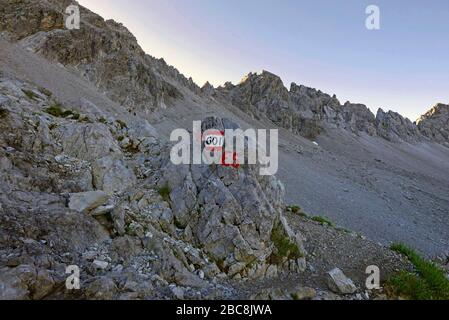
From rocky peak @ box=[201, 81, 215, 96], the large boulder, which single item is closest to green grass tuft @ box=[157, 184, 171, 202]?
the large boulder

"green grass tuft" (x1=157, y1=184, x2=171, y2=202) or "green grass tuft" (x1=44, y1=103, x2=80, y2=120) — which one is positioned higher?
"green grass tuft" (x1=44, y1=103, x2=80, y2=120)

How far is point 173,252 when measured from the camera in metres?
9.87

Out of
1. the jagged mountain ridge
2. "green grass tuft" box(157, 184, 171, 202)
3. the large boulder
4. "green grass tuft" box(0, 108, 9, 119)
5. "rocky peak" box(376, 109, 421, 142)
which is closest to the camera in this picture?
the large boulder

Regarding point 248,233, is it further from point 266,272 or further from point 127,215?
point 127,215

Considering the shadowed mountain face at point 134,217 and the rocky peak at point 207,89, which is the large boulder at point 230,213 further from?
the rocky peak at point 207,89

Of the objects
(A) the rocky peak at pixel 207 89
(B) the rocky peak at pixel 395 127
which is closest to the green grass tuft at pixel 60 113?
(A) the rocky peak at pixel 207 89

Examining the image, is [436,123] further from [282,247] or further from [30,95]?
[30,95]

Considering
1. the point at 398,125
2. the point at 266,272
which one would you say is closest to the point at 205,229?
the point at 266,272

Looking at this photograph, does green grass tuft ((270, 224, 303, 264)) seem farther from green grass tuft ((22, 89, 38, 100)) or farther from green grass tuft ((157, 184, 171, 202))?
green grass tuft ((22, 89, 38, 100))

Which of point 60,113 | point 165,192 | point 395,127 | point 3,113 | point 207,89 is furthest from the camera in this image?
point 395,127

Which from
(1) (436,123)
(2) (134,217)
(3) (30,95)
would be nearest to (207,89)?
(3) (30,95)

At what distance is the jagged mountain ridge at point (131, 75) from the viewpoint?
187 ft

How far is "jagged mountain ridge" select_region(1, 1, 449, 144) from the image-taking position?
57094 millimetres

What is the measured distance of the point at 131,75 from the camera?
6606 cm
